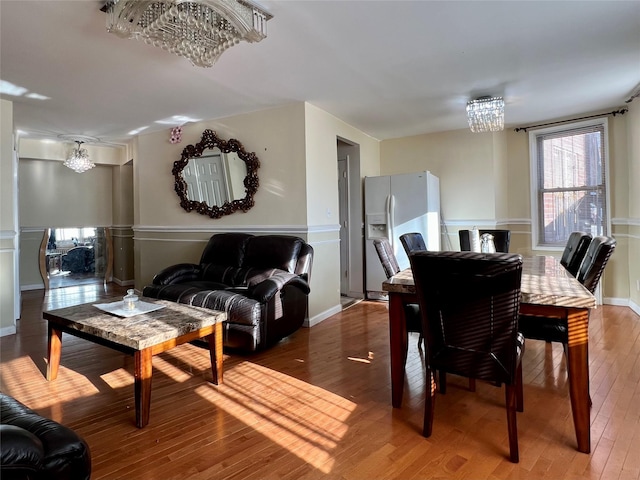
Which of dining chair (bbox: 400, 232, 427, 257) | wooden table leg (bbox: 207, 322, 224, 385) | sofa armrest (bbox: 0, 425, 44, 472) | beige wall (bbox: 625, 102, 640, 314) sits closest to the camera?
sofa armrest (bbox: 0, 425, 44, 472)

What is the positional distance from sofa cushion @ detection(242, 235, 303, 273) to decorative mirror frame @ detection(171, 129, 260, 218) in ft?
2.14

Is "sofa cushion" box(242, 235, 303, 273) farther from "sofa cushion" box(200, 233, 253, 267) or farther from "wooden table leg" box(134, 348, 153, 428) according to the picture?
"wooden table leg" box(134, 348, 153, 428)

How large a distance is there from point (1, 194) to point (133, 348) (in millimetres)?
2961

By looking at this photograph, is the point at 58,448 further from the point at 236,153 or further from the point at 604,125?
the point at 604,125

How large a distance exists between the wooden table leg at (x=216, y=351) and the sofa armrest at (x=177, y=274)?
1499 millimetres

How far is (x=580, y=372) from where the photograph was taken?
166cm

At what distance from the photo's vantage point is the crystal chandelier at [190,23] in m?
1.93

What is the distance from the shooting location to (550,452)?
5.52 ft

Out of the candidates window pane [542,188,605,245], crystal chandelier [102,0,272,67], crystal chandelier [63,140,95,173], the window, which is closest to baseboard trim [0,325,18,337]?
crystal chandelier [63,140,95,173]

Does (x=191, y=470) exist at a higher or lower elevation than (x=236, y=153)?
lower

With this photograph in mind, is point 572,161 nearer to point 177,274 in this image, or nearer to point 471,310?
point 471,310

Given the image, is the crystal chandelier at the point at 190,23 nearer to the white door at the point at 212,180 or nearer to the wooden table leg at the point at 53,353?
the wooden table leg at the point at 53,353

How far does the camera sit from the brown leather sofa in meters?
2.93

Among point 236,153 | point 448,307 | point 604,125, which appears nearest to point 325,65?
point 236,153
